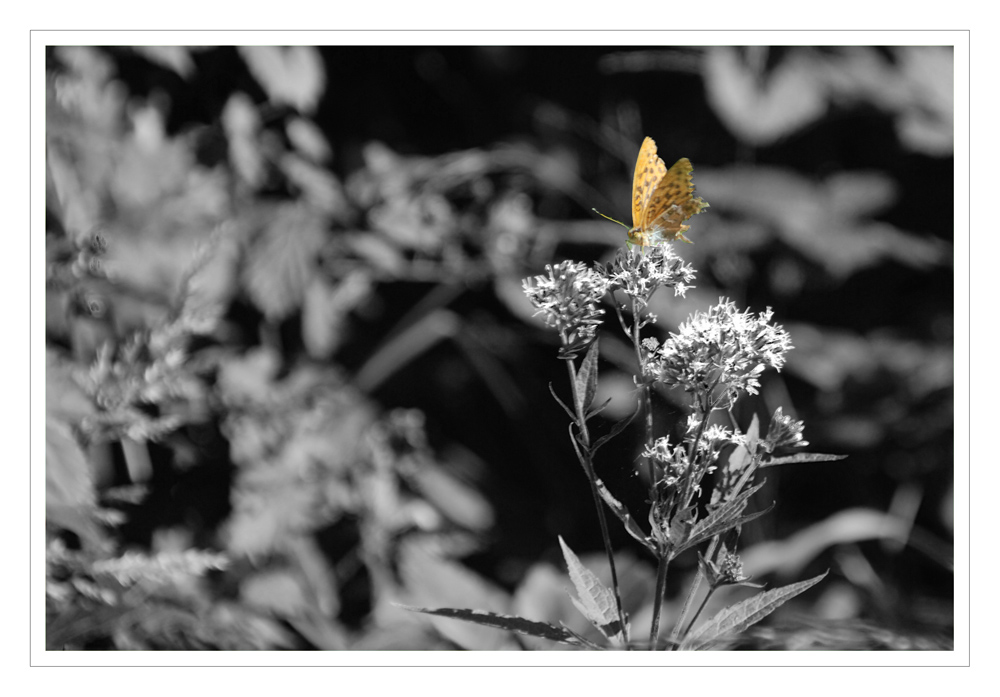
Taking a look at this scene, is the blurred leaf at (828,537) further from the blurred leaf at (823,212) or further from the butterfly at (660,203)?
the butterfly at (660,203)

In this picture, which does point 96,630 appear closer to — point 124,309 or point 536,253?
point 124,309

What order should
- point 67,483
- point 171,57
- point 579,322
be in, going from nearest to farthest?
point 579,322
point 67,483
point 171,57

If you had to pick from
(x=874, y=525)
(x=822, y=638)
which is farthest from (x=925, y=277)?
(x=822, y=638)

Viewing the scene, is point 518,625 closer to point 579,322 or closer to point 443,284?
point 579,322

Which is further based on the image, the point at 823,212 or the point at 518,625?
the point at 823,212

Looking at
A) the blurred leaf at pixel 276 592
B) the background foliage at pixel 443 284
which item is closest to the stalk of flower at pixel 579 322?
the background foliage at pixel 443 284

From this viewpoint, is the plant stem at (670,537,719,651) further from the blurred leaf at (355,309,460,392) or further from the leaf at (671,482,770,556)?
the blurred leaf at (355,309,460,392)

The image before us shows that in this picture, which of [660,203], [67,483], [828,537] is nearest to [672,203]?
[660,203]

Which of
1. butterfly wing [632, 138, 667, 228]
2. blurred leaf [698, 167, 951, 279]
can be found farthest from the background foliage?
butterfly wing [632, 138, 667, 228]
